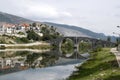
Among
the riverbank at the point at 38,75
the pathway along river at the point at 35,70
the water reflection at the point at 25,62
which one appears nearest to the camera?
the riverbank at the point at 38,75

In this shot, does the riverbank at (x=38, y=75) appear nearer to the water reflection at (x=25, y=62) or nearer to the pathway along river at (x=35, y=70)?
the pathway along river at (x=35, y=70)

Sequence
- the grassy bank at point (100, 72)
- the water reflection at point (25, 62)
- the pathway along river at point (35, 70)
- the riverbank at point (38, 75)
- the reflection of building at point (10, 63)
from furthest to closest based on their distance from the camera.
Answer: the reflection of building at point (10, 63) < the water reflection at point (25, 62) < the pathway along river at point (35, 70) < the riverbank at point (38, 75) < the grassy bank at point (100, 72)

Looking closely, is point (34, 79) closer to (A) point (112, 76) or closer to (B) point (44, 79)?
(B) point (44, 79)

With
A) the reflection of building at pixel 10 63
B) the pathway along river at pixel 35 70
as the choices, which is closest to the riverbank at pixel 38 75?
the pathway along river at pixel 35 70

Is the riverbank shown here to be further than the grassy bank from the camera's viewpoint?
Yes

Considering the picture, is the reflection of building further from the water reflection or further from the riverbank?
the riverbank

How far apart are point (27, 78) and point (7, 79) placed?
2.91 metres

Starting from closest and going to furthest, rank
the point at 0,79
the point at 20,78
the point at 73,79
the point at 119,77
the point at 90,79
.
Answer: the point at 119,77 → the point at 90,79 → the point at 73,79 → the point at 0,79 → the point at 20,78

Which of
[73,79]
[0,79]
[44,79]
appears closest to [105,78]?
[73,79]

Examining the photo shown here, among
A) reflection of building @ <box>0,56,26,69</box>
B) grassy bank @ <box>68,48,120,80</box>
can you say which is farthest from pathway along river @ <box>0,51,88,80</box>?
grassy bank @ <box>68,48,120,80</box>

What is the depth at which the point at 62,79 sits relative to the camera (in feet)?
176

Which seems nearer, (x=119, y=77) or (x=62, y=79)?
(x=119, y=77)

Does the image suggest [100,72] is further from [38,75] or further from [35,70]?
[35,70]

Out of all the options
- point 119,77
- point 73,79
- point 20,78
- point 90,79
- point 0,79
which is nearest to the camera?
point 119,77
